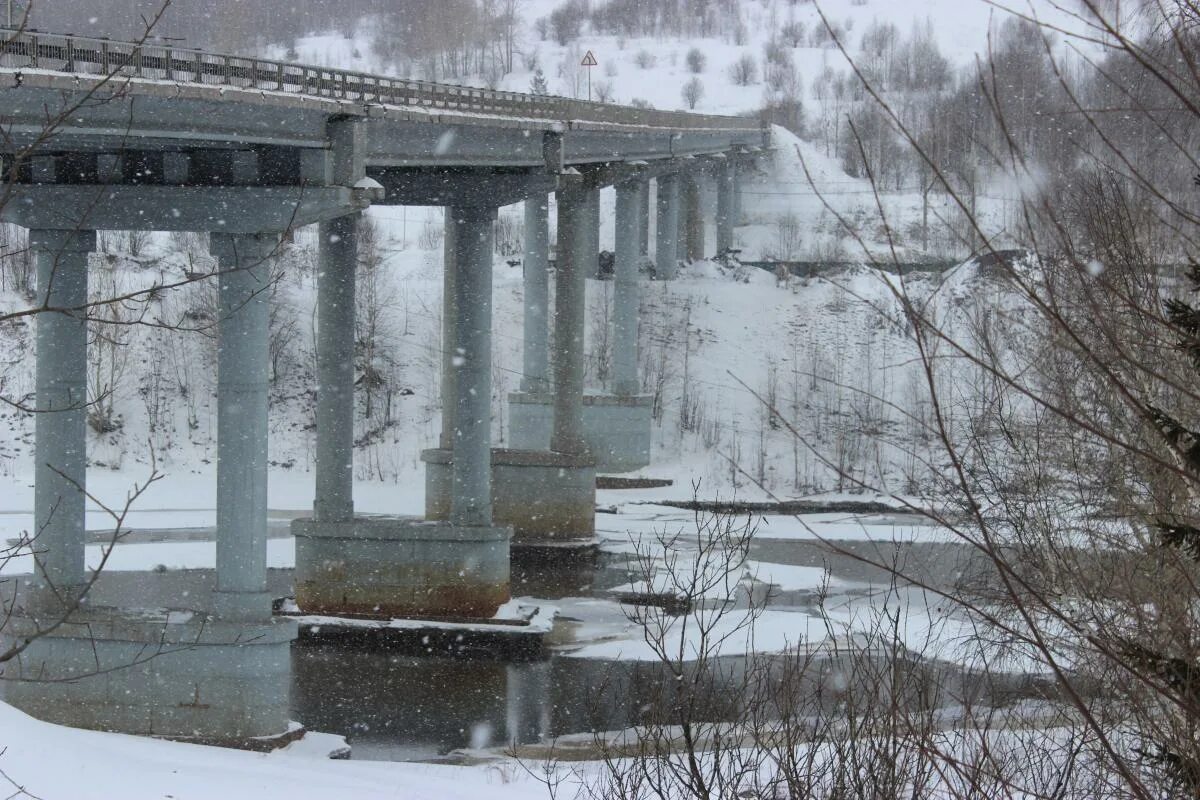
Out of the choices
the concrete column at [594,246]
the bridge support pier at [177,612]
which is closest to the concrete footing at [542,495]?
the concrete column at [594,246]

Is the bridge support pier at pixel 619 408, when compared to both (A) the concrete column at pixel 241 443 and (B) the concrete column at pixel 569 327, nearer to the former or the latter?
(B) the concrete column at pixel 569 327

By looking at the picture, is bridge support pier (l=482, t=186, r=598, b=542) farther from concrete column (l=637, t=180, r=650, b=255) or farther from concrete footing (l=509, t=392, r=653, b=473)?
concrete column (l=637, t=180, r=650, b=255)

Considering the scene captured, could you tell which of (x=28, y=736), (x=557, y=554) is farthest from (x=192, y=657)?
(x=557, y=554)

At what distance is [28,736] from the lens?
44.9 feet

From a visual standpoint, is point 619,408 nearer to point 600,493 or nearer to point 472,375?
point 600,493

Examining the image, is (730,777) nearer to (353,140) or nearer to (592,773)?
(592,773)

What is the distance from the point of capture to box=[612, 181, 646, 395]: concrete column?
147 feet

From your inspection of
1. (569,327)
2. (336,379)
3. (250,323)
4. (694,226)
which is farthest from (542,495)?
(694,226)

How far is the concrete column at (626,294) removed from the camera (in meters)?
44.9

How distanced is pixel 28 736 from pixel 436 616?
40.2 ft

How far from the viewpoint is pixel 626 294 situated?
151 feet

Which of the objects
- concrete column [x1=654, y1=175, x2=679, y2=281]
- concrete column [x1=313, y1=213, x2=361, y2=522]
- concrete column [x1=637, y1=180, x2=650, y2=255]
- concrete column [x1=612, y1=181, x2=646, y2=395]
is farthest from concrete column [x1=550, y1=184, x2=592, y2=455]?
concrete column [x1=654, y1=175, x2=679, y2=281]

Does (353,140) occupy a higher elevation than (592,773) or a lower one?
higher

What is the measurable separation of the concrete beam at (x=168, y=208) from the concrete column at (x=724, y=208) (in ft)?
155
